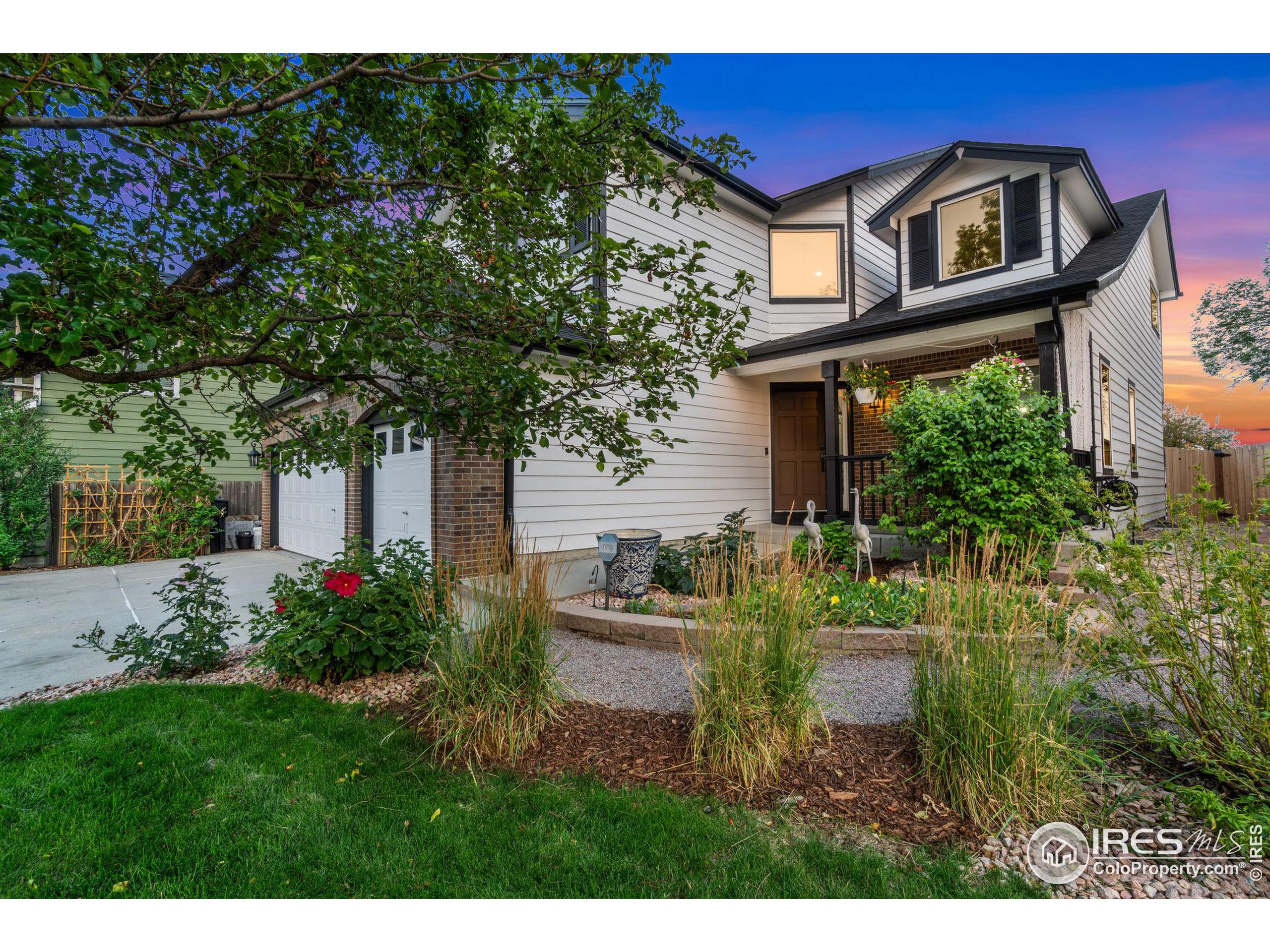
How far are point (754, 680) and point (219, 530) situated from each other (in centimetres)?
1287

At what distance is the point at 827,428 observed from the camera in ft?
25.8

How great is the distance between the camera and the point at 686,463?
840 cm

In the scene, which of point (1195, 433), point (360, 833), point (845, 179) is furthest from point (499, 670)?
point (1195, 433)

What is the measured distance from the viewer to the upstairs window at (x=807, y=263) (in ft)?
32.3

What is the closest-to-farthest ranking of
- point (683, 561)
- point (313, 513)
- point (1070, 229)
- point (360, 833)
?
point (360, 833) → point (683, 561) → point (1070, 229) → point (313, 513)

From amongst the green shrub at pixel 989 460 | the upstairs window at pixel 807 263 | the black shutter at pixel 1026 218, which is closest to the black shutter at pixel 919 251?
the black shutter at pixel 1026 218

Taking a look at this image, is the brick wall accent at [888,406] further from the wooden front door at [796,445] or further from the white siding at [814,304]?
the white siding at [814,304]

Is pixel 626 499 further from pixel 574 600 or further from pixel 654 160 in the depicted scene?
pixel 654 160

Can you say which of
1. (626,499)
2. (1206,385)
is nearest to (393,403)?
(626,499)

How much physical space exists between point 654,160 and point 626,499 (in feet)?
15.9

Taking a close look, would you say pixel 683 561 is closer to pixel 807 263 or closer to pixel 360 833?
pixel 360 833

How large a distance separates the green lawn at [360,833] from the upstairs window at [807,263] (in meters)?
9.29

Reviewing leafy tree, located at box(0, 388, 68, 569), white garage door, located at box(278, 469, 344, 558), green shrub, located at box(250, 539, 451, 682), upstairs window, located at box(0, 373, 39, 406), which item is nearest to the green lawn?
green shrub, located at box(250, 539, 451, 682)

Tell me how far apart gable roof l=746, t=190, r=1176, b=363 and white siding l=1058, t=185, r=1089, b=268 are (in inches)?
5.1
